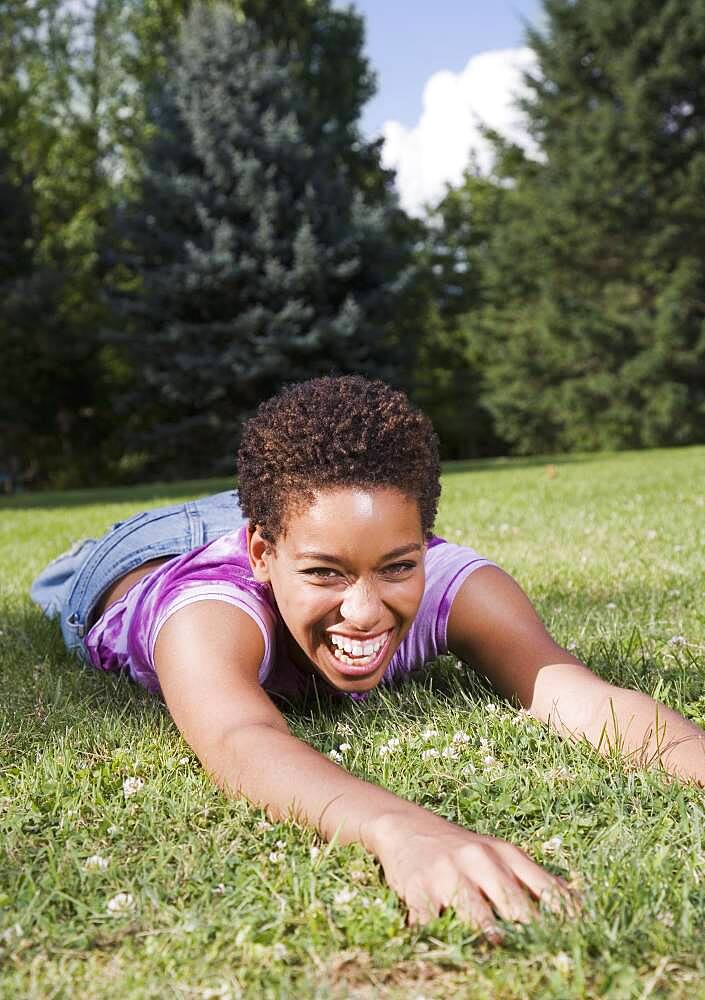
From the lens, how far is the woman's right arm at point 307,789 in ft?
5.78

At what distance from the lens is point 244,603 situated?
8.90 feet

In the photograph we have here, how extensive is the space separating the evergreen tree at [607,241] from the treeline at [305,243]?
82 mm

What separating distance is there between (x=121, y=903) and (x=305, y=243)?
67.9 ft

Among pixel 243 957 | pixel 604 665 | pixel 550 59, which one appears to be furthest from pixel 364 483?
pixel 550 59

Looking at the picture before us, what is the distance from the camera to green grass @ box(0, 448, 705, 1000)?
1.63 m

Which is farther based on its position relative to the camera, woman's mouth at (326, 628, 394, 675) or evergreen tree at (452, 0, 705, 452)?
evergreen tree at (452, 0, 705, 452)

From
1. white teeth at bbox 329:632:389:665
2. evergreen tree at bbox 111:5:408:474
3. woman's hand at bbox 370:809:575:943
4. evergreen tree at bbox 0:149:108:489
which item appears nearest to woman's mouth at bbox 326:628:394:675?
white teeth at bbox 329:632:389:665

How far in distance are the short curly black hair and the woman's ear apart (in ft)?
0.16

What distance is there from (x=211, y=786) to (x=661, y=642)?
→ 209cm

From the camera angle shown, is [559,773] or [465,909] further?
[559,773]

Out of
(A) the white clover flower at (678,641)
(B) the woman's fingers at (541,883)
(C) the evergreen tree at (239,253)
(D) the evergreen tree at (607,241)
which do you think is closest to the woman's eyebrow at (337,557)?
(B) the woman's fingers at (541,883)

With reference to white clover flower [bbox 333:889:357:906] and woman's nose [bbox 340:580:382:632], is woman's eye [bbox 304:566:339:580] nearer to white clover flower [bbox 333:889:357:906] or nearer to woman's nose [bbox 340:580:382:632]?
woman's nose [bbox 340:580:382:632]

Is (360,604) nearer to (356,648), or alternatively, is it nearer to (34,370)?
(356,648)

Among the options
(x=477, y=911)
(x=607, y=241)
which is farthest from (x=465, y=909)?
(x=607, y=241)
